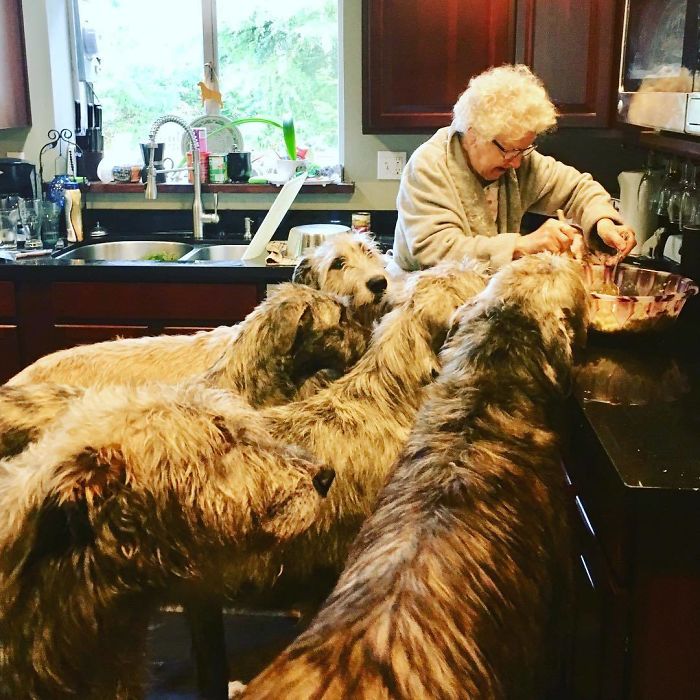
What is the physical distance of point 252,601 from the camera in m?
1.68

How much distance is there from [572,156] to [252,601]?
313 centimetres

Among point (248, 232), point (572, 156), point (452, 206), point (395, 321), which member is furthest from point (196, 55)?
point (395, 321)

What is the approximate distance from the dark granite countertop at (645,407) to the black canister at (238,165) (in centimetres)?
282

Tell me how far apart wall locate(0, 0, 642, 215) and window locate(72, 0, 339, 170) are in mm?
194

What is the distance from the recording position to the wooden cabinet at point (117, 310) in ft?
12.1

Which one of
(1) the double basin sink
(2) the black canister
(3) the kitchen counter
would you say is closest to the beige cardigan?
(3) the kitchen counter

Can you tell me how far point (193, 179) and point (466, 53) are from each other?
1.59 m

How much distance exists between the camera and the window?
447cm

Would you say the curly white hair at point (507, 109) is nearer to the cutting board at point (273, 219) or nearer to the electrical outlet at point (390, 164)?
the cutting board at point (273, 219)

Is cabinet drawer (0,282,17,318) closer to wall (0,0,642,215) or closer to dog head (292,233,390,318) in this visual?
wall (0,0,642,215)

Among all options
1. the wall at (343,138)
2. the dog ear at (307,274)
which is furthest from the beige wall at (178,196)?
the dog ear at (307,274)

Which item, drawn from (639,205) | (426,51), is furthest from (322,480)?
(426,51)

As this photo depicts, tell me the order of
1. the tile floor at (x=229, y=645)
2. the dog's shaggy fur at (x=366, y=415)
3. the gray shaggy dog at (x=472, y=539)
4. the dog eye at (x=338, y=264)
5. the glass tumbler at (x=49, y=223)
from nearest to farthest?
the gray shaggy dog at (x=472, y=539)
the dog's shaggy fur at (x=366, y=415)
the tile floor at (x=229, y=645)
the dog eye at (x=338, y=264)
the glass tumbler at (x=49, y=223)

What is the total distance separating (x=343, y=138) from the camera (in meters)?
4.39
